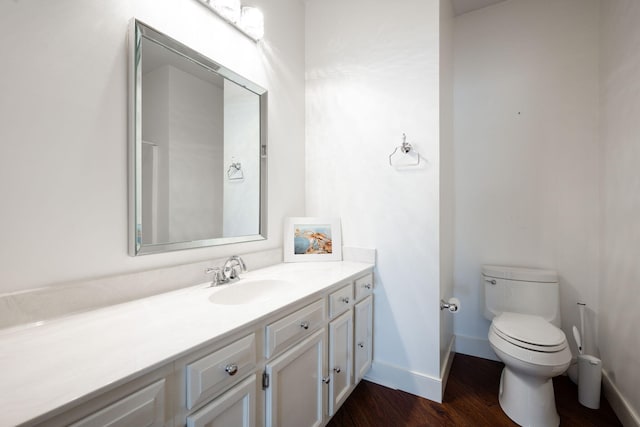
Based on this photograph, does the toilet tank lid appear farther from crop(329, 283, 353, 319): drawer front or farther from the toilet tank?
crop(329, 283, 353, 319): drawer front

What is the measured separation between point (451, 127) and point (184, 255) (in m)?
2.02

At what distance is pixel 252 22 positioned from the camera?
155 cm

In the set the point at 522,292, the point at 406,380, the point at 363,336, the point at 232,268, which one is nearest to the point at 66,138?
the point at 232,268

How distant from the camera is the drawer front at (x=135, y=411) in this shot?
1.81 feet

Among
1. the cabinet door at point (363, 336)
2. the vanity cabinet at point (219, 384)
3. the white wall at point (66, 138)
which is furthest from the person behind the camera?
the cabinet door at point (363, 336)

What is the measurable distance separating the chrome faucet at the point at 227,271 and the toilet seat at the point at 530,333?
1503 mm

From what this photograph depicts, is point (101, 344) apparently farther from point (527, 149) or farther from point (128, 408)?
point (527, 149)

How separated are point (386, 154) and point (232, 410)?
5.07ft

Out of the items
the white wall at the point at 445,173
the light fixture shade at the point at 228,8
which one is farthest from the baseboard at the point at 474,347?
the light fixture shade at the point at 228,8

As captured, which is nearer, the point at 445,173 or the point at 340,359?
the point at 340,359

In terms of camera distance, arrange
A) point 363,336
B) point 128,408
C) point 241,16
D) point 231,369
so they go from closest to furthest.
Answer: point 128,408
point 231,369
point 241,16
point 363,336

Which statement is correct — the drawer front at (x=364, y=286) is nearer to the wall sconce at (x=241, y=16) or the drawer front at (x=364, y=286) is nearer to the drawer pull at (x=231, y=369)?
the drawer pull at (x=231, y=369)

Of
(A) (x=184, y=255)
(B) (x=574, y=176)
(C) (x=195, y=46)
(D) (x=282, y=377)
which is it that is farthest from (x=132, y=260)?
(B) (x=574, y=176)

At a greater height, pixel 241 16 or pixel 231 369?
pixel 241 16
